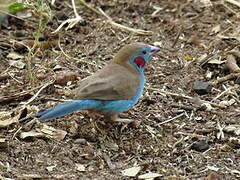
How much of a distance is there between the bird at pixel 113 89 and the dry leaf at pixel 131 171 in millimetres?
542

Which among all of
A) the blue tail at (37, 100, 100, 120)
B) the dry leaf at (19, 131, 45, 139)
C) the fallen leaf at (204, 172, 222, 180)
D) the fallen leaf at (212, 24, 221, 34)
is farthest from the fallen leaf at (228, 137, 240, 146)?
the fallen leaf at (212, 24, 221, 34)

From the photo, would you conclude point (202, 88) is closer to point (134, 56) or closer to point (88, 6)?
point (134, 56)

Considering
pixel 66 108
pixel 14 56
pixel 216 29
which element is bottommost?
pixel 14 56

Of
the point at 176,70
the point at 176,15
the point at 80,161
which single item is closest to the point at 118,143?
the point at 80,161

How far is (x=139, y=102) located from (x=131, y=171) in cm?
110

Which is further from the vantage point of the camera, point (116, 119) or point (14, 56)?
point (14, 56)

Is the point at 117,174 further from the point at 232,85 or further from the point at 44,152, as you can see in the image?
the point at 232,85

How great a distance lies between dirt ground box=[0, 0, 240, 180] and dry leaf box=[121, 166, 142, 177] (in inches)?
0.6

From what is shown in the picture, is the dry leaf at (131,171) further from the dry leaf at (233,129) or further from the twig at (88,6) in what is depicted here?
the twig at (88,6)

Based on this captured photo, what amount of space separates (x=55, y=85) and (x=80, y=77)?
0.85ft

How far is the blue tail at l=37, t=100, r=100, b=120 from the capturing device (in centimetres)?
399

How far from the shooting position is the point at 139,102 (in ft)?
16.2

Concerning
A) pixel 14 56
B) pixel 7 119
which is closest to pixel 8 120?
pixel 7 119

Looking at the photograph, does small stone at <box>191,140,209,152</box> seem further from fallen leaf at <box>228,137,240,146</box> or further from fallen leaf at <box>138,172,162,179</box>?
fallen leaf at <box>138,172,162,179</box>
